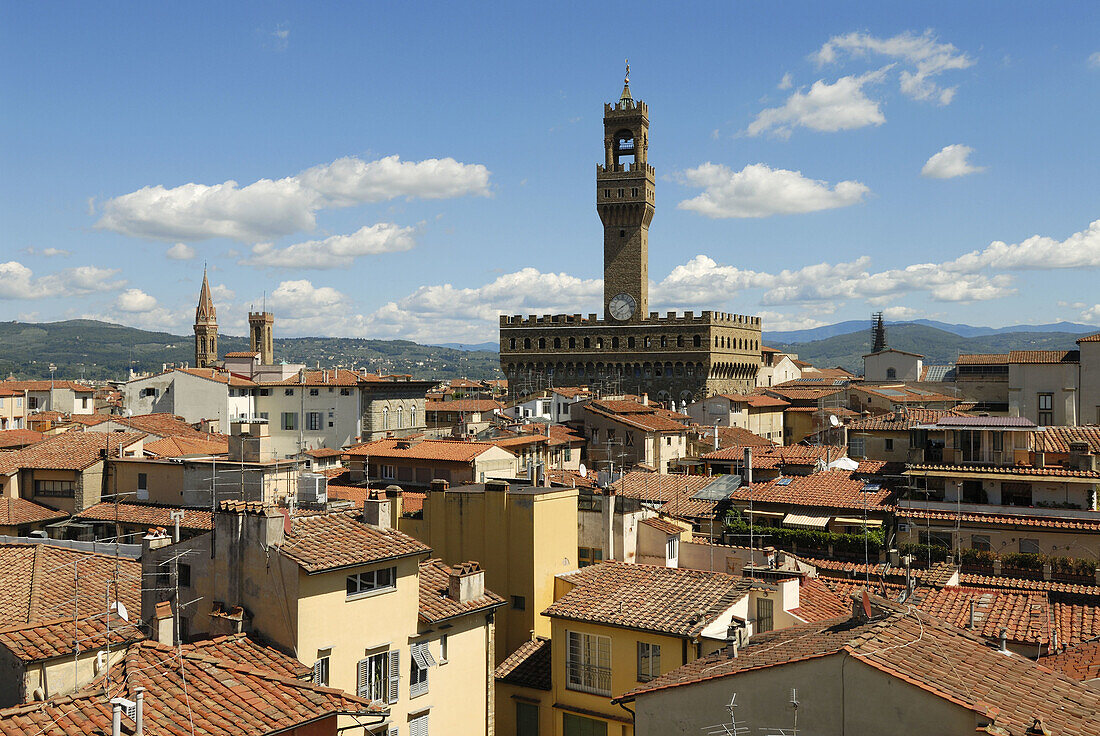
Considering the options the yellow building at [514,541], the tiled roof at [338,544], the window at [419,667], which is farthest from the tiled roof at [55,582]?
the yellow building at [514,541]

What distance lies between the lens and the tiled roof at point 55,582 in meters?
16.4

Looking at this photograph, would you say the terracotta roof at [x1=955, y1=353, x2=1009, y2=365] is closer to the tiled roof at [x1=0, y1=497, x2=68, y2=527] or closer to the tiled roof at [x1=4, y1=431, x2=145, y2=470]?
the tiled roof at [x1=4, y1=431, x2=145, y2=470]

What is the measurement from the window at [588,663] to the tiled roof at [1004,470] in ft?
50.6

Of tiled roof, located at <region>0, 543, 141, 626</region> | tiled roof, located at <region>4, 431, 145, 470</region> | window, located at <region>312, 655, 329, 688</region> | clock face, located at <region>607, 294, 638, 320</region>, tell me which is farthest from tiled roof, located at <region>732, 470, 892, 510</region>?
clock face, located at <region>607, 294, 638, 320</region>

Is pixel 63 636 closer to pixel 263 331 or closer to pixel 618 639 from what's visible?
pixel 618 639

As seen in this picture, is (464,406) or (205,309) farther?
(205,309)

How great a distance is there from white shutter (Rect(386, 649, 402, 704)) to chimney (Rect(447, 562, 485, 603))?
1981mm

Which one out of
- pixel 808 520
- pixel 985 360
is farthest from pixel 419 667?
pixel 985 360

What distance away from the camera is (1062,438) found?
2995cm

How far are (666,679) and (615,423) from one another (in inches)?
1496

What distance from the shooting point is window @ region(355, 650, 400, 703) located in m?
13.9

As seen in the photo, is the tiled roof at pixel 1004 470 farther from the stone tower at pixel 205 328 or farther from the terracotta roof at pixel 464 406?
the stone tower at pixel 205 328

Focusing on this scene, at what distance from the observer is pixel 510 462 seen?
33531 mm

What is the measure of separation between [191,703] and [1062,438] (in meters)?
28.2
